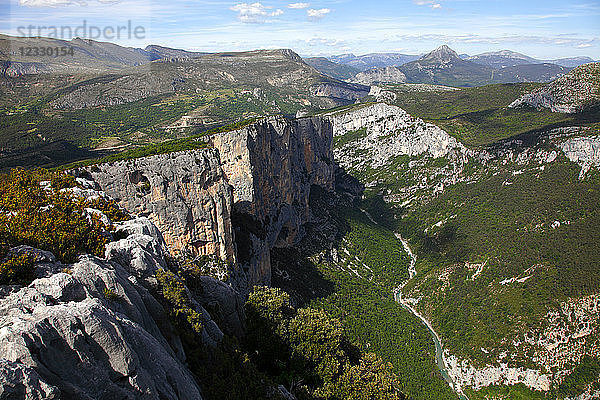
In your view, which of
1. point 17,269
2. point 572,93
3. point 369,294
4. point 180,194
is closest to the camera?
point 17,269

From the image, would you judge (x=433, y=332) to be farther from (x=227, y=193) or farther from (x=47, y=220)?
(x=47, y=220)


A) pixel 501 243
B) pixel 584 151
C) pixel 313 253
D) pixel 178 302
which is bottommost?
pixel 313 253

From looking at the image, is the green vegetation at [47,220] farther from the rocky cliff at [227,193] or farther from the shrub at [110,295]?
the rocky cliff at [227,193]

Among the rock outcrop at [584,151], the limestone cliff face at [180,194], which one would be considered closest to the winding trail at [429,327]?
the rock outcrop at [584,151]

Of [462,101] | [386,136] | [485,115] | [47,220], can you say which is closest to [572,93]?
[485,115]

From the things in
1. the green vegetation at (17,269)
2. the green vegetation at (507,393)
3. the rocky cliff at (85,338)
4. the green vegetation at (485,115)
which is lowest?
the green vegetation at (507,393)

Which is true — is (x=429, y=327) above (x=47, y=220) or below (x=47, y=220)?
below

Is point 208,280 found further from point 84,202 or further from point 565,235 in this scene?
point 565,235

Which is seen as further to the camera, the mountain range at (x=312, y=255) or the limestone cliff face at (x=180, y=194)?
the limestone cliff face at (x=180, y=194)
